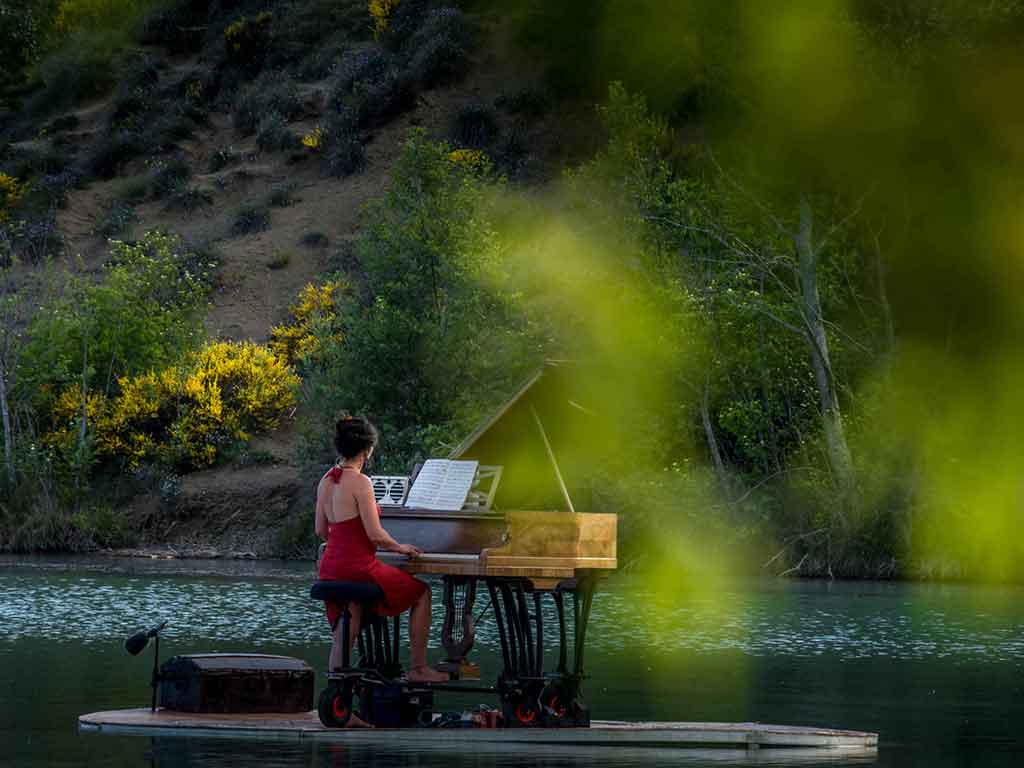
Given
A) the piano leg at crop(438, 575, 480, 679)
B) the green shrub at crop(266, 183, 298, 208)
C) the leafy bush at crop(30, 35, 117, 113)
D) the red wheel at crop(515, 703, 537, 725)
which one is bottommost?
the red wheel at crop(515, 703, 537, 725)

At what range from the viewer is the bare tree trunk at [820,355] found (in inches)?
1463

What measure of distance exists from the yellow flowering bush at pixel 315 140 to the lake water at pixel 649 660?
3257cm

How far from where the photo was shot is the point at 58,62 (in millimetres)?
78562

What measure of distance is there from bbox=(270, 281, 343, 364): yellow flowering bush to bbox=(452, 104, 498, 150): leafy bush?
10.9 metres

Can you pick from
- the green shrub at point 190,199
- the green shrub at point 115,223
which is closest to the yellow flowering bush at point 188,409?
the green shrub at point 115,223

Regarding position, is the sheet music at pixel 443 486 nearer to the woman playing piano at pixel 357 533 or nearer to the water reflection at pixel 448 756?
the woman playing piano at pixel 357 533

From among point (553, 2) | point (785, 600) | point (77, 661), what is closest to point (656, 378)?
point (785, 600)

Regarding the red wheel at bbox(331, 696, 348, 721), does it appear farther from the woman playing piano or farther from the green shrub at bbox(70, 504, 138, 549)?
the green shrub at bbox(70, 504, 138, 549)

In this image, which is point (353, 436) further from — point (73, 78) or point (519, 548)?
point (73, 78)

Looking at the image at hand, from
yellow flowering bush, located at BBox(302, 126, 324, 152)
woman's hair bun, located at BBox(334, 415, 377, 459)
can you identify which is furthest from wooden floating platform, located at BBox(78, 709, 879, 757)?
yellow flowering bush, located at BBox(302, 126, 324, 152)

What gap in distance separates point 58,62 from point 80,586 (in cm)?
5016

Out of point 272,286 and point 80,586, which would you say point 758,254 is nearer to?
point 80,586

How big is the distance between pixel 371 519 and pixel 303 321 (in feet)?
134

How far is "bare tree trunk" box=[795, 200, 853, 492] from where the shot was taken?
1463 inches
